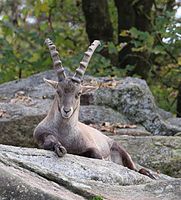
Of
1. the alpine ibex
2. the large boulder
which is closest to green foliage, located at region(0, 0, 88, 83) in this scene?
the large boulder

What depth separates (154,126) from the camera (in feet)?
42.1

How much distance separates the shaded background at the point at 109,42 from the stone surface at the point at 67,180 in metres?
8.62

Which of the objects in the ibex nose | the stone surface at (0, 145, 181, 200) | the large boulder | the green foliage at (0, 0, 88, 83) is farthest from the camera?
the green foliage at (0, 0, 88, 83)

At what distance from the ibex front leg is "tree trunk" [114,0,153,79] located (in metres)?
9.51

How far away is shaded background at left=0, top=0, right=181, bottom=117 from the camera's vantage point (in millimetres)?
16656

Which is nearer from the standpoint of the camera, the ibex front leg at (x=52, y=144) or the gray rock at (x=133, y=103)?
the ibex front leg at (x=52, y=144)

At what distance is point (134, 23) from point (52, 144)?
35.2 ft

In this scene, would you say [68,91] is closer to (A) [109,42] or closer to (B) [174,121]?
(B) [174,121]

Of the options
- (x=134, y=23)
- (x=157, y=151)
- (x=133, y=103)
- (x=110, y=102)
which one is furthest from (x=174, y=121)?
(x=134, y=23)

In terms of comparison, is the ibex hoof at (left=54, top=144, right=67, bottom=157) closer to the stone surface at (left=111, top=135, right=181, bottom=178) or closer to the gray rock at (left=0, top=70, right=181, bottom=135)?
the stone surface at (left=111, top=135, right=181, bottom=178)

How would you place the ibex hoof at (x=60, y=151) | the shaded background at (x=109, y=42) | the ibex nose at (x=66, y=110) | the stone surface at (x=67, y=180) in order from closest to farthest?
the stone surface at (x=67, y=180) → the ibex hoof at (x=60, y=151) → the ibex nose at (x=66, y=110) → the shaded background at (x=109, y=42)

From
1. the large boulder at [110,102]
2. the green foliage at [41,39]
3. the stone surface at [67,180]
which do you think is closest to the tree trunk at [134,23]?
the green foliage at [41,39]

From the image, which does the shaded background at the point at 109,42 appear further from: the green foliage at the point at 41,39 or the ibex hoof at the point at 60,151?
the ibex hoof at the point at 60,151

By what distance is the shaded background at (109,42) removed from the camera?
656 inches
